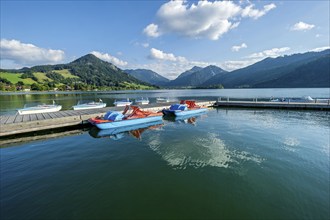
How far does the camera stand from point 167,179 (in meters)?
9.81

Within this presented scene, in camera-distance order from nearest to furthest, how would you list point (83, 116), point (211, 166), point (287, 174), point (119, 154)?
point (287, 174) → point (211, 166) → point (119, 154) → point (83, 116)

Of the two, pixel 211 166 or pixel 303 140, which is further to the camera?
pixel 303 140

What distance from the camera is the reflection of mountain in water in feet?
39.9

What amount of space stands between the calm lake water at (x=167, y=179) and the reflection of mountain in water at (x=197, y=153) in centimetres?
7

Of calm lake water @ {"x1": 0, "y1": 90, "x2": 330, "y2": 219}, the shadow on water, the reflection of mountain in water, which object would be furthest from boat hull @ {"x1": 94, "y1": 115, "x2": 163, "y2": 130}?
the reflection of mountain in water

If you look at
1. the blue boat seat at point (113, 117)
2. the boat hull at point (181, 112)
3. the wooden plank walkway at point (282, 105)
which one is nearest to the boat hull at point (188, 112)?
the boat hull at point (181, 112)

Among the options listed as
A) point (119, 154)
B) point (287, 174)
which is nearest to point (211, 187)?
point (287, 174)

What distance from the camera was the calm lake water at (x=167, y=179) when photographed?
23.9ft

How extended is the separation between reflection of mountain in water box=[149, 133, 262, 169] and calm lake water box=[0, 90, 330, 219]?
0.07 m

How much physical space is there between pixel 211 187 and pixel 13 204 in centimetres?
954

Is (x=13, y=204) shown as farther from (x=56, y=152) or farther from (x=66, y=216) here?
(x=56, y=152)

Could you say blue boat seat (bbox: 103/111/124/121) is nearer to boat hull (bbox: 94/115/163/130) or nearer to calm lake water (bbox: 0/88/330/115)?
boat hull (bbox: 94/115/163/130)

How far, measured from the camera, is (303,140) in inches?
679

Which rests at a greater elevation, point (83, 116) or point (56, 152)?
point (83, 116)
